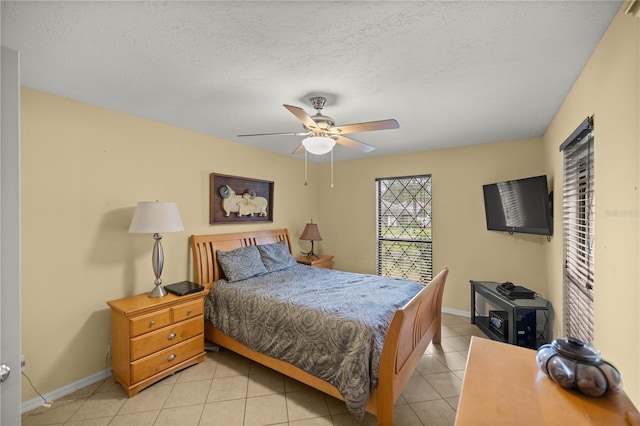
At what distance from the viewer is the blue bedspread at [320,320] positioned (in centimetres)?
185

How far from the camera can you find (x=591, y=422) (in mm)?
891

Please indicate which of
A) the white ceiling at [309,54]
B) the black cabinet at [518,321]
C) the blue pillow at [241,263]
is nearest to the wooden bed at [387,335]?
the blue pillow at [241,263]

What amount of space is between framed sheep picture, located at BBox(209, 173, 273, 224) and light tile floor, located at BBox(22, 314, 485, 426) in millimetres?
1726

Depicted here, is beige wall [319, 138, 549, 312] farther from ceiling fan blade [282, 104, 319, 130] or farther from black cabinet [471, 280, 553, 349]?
ceiling fan blade [282, 104, 319, 130]

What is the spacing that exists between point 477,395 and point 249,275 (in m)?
2.59

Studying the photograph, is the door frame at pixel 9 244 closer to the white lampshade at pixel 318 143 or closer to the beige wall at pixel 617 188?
the white lampshade at pixel 318 143

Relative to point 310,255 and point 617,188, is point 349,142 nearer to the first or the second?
point 617,188

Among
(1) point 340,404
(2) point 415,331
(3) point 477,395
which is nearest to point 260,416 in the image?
(1) point 340,404

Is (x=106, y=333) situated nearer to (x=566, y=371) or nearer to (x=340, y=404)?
(x=340, y=404)

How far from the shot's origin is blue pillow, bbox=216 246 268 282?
3.09 m

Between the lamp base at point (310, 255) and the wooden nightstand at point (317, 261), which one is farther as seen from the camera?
the lamp base at point (310, 255)

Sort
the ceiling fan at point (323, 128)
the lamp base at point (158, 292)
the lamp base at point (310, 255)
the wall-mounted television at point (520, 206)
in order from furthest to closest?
the lamp base at point (310, 255)
the wall-mounted television at point (520, 206)
the lamp base at point (158, 292)
the ceiling fan at point (323, 128)

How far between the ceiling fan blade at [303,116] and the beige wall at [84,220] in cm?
175

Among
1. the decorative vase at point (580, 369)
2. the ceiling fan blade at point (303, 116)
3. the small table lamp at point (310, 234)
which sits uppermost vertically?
the ceiling fan blade at point (303, 116)
